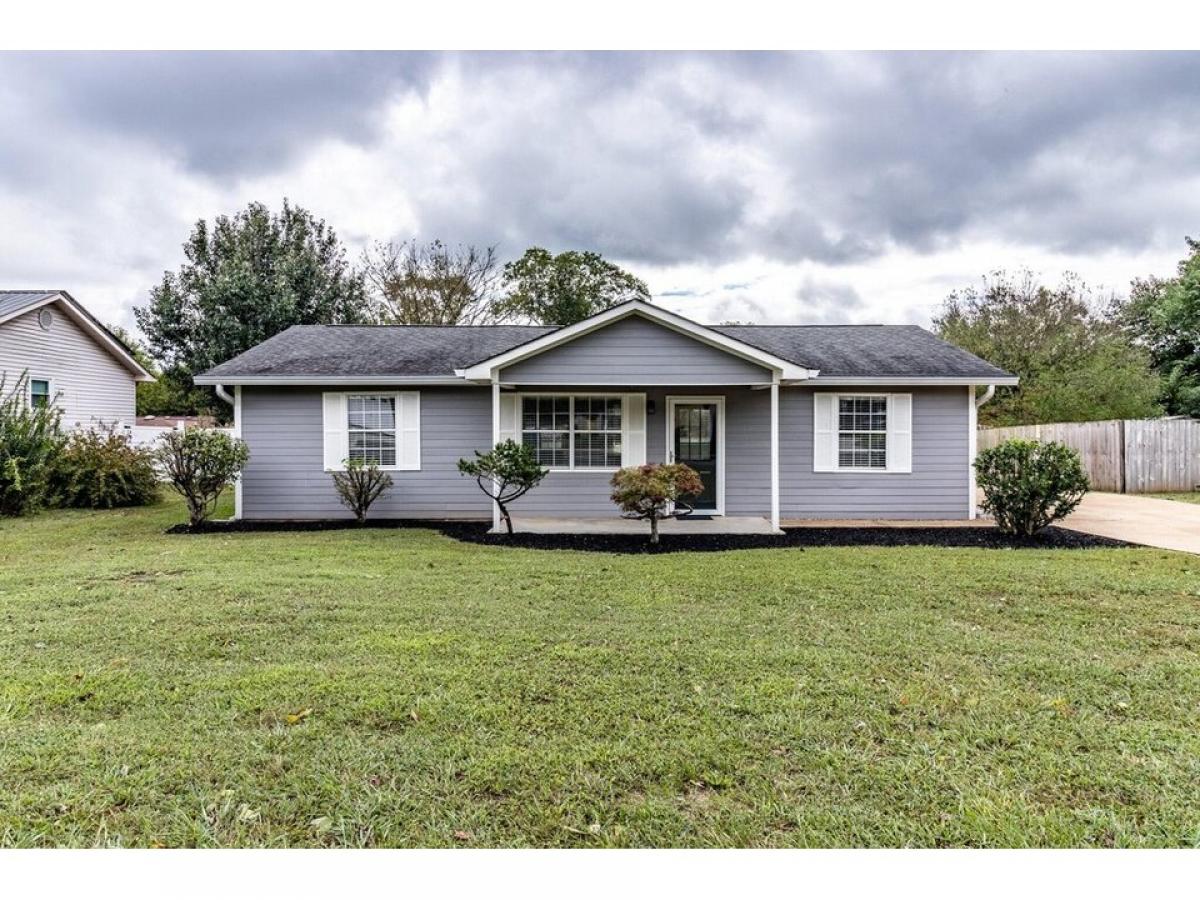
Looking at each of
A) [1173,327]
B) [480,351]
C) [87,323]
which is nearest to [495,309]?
[87,323]

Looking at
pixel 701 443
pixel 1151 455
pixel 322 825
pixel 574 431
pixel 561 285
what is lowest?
pixel 322 825

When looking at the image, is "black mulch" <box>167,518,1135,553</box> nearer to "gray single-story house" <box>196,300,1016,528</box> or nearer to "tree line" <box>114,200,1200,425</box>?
"gray single-story house" <box>196,300,1016,528</box>

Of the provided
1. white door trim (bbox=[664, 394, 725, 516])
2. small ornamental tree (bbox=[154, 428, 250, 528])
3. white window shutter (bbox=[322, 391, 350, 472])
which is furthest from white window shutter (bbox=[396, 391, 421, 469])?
white door trim (bbox=[664, 394, 725, 516])

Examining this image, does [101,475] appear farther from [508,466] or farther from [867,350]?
[867,350]

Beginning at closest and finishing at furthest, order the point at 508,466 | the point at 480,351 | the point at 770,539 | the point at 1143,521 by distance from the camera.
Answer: the point at 770,539 → the point at 508,466 → the point at 1143,521 → the point at 480,351

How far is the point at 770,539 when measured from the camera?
8.65 metres

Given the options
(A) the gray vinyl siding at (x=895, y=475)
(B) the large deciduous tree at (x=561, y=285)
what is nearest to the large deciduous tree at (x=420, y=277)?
(B) the large deciduous tree at (x=561, y=285)

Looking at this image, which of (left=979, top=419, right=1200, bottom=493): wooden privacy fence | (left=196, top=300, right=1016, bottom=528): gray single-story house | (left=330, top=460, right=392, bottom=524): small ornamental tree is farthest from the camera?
(left=979, top=419, right=1200, bottom=493): wooden privacy fence

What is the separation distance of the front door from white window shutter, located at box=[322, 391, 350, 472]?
5725 millimetres

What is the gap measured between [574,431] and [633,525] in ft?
6.62

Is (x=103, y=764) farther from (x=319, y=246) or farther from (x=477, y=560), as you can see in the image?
(x=319, y=246)

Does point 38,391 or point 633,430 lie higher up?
point 38,391

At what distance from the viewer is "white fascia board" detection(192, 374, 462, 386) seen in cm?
1021
